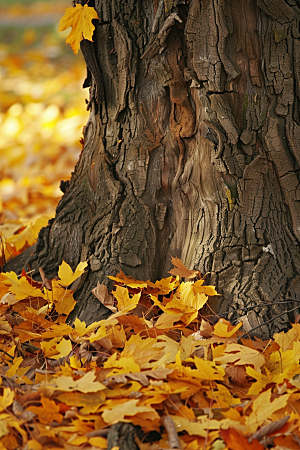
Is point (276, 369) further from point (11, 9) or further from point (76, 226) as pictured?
point (11, 9)

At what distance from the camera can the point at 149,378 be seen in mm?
1279

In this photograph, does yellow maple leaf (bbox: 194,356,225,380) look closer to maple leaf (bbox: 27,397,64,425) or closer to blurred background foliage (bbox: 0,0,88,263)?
maple leaf (bbox: 27,397,64,425)

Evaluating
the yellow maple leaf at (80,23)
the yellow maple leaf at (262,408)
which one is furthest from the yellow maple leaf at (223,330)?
the yellow maple leaf at (80,23)

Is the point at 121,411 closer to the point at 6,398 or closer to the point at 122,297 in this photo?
the point at 6,398

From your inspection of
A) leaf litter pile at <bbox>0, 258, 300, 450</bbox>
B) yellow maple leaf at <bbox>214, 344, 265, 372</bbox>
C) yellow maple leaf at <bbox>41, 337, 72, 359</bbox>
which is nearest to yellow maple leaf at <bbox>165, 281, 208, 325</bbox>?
leaf litter pile at <bbox>0, 258, 300, 450</bbox>

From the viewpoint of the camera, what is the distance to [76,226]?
1.98 metres

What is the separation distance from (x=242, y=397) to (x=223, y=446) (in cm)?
24

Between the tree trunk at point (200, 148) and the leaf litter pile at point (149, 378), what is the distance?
0.15 m

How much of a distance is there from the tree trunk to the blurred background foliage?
0.91m

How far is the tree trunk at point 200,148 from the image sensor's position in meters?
1.64

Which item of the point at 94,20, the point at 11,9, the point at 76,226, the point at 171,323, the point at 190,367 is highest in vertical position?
the point at 11,9

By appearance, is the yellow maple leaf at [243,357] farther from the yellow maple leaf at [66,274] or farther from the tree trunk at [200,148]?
the yellow maple leaf at [66,274]

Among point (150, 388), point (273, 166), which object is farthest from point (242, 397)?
point (273, 166)

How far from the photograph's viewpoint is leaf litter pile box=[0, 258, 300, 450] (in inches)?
44.1
